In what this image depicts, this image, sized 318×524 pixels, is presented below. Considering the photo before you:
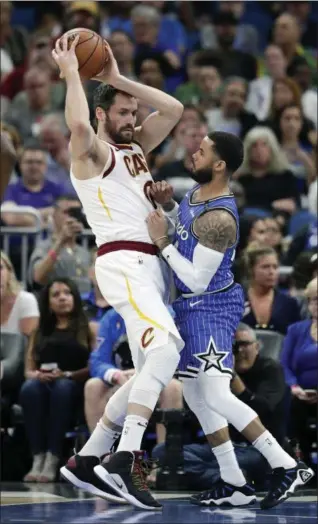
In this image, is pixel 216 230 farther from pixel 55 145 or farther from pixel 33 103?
pixel 33 103

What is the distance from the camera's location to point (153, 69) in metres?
16.5

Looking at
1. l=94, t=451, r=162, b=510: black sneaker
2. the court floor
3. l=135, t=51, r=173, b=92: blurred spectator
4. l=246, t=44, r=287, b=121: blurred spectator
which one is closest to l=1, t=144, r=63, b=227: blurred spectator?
l=135, t=51, r=173, b=92: blurred spectator

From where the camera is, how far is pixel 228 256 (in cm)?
861

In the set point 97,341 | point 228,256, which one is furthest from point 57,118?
point 228,256

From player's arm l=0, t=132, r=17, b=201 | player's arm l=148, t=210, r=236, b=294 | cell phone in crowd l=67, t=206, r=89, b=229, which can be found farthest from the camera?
cell phone in crowd l=67, t=206, r=89, b=229

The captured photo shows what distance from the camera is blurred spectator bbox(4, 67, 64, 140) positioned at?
1578cm

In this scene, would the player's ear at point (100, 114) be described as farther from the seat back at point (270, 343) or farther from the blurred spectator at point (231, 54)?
the blurred spectator at point (231, 54)

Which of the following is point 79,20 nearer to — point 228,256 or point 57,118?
point 57,118

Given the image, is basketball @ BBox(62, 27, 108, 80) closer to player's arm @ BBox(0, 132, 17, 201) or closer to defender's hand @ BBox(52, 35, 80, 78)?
defender's hand @ BBox(52, 35, 80, 78)

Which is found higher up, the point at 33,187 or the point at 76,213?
the point at 33,187

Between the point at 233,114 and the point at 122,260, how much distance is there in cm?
739

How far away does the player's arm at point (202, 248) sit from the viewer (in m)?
8.41

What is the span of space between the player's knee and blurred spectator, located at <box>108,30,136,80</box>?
6.76 metres

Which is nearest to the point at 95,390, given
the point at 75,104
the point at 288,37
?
the point at 75,104
